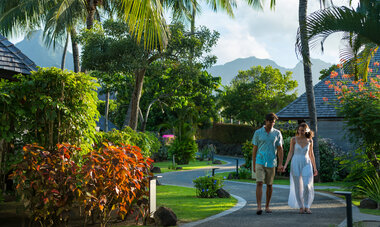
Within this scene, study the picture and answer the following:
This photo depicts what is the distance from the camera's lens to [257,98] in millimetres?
47594

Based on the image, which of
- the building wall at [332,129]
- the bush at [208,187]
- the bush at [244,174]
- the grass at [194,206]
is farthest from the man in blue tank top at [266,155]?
the building wall at [332,129]

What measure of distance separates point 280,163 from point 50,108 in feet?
15.3

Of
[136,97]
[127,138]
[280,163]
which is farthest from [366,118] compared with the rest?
[136,97]

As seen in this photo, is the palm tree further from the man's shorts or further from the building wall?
the building wall

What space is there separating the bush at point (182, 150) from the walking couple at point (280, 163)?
2235 cm

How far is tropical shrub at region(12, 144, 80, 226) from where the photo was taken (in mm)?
5645

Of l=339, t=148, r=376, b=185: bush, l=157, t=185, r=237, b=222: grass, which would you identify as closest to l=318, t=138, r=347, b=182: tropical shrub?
l=339, t=148, r=376, b=185: bush

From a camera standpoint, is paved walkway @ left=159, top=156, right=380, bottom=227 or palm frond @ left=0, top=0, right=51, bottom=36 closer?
paved walkway @ left=159, top=156, right=380, bottom=227

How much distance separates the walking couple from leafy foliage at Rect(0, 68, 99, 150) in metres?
3.38

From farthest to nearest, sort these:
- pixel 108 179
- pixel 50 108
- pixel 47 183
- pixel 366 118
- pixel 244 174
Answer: pixel 244 174 < pixel 366 118 < pixel 50 108 < pixel 108 179 < pixel 47 183

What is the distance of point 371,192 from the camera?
8.79m

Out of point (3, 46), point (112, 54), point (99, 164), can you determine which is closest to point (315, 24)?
point (99, 164)

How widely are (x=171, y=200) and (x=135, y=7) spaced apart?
545cm

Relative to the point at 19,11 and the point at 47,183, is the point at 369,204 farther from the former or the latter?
the point at 19,11
